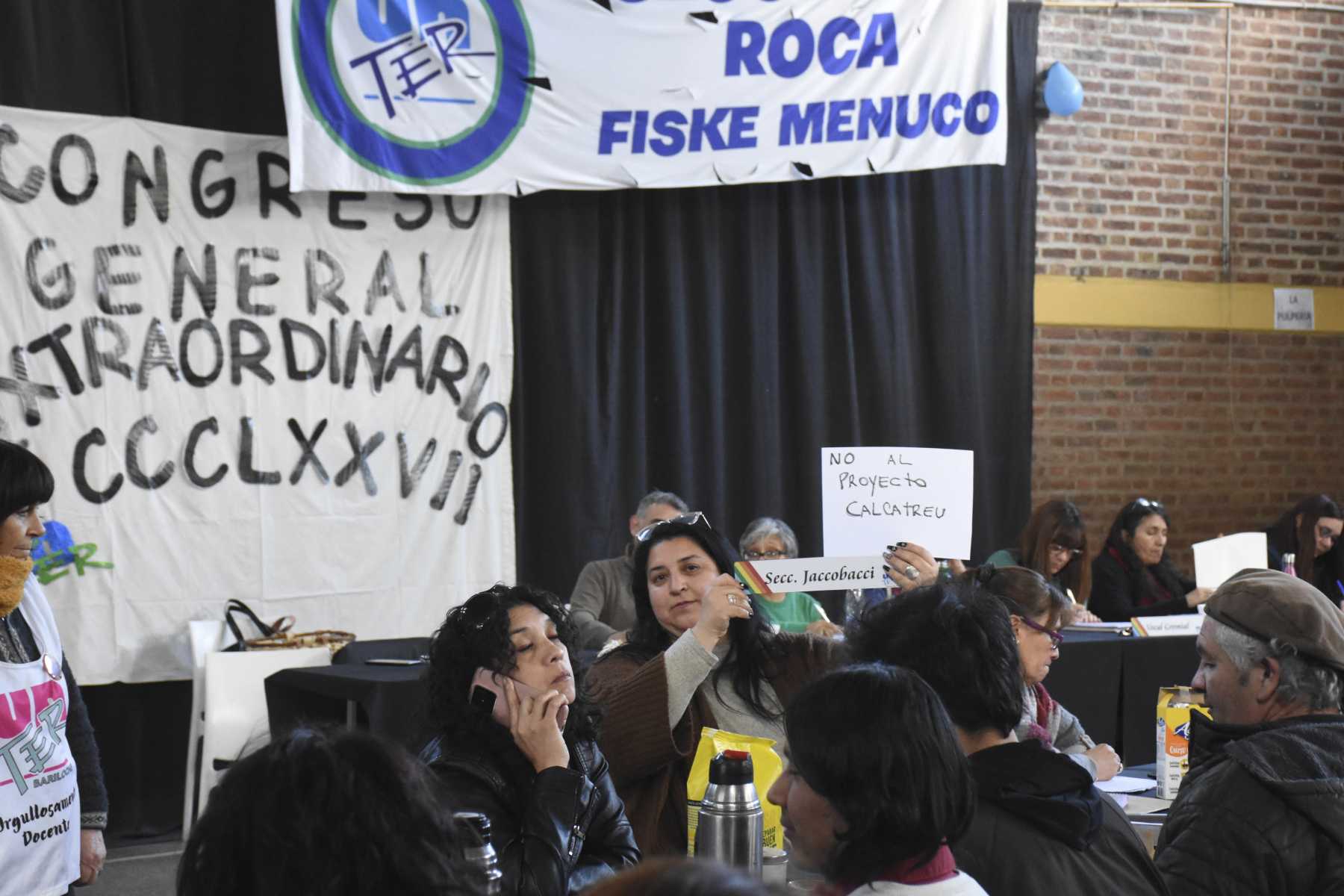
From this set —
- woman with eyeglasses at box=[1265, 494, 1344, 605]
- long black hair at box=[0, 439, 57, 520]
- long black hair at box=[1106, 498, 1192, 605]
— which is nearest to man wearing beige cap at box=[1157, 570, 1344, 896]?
long black hair at box=[0, 439, 57, 520]

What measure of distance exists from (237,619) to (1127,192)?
4.82 metres

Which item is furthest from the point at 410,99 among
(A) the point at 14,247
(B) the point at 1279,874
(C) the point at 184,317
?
(B) the point at 1279,874

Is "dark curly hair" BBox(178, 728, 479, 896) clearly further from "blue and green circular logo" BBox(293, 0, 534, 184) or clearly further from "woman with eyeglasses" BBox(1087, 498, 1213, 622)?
"woman with eyeglasses" BBox(1087, 498, 1213, 622)

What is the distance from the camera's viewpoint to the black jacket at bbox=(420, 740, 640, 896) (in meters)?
1.97

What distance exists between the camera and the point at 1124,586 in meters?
6.16

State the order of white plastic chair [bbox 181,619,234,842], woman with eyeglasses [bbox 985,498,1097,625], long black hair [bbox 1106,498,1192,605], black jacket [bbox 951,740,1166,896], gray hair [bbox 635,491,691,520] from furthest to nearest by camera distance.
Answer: long black hair [bbox 1106,498,1192,605] < woman with eyeglasses [bbox 985,498,1097,625] < gray hair [bbox 635,491,691,520] < white plastic chair [bbox 181,619,234,842] < black jacket [bbox 951,740,1166,896]

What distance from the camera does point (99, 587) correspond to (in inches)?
202

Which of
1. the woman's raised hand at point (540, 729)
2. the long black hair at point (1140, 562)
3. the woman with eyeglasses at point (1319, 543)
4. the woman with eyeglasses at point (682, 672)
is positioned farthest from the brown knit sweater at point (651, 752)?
the woman with eyeglasses at point (1319, 543)

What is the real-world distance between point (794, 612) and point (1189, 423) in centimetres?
315

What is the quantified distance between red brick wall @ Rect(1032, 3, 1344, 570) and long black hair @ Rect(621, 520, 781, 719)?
4392 millimetres

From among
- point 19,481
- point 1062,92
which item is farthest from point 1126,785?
point 1062,92

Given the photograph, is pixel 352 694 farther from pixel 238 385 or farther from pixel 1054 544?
pixel 1054 544

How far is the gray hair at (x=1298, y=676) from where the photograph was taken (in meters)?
2.10

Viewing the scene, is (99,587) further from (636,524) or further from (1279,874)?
(1279,874)
